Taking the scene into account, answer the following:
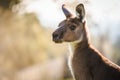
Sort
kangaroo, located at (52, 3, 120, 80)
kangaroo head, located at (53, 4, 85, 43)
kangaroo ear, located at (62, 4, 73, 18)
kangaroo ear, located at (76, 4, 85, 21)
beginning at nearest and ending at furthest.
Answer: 1. kangaroo head, located at (53, 4, 85, 43)
2. kangaroo, located at (52, 3, 120, 80)
3. kangaroo ear, located at (76, 4, 85, 21)
4. kangaroo ear, located at (62, 4, 73, 18)

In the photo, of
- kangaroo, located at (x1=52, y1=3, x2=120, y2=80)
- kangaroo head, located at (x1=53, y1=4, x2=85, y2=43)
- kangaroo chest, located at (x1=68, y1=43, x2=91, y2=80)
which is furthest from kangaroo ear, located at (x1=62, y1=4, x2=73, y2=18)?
kangaroo chest, located at (x1=68, y1=43, x2=91, y2=80)

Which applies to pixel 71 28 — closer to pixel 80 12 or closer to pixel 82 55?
pixel 80 12

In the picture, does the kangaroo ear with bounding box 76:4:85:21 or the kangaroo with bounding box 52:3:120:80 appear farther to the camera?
the kangaroo ear with bounding box 76:4:85:21

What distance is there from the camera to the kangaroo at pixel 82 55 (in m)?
10.6

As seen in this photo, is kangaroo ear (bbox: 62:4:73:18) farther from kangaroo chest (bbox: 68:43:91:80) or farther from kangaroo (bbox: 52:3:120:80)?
kangaroo chest (bbox: 68:43:91:80)

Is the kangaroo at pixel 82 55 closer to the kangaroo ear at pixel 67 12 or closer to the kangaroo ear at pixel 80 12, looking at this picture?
the kangaroo ear at pixel 80 12

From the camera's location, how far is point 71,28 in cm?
1076

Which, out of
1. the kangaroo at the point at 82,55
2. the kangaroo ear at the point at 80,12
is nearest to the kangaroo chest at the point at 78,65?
the kangaroo at the point at 82,55

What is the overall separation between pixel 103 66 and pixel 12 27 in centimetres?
925

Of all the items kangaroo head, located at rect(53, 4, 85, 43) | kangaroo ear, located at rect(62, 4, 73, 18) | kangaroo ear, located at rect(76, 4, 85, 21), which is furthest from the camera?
kangaroo ear, located at rect(62, 4, 73, 18)

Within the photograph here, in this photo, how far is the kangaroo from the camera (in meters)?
10.6

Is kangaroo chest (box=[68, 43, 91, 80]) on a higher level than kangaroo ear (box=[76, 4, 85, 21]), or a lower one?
Answer: lower

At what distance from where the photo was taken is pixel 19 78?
18.2 meters

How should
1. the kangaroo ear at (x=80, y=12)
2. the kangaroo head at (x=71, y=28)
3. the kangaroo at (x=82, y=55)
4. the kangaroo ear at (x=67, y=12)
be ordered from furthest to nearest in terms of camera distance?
the kangaroo ear at (x=67, y=12)
the kangaroo ear at (x=80, y=12)
the kangaroo at (x=82, y=55)
the kangaroo head at (x=71, y=28)
